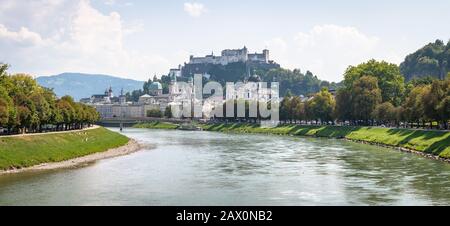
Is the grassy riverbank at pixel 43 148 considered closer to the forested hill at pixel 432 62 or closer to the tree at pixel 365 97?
the tree at pixel 365 97

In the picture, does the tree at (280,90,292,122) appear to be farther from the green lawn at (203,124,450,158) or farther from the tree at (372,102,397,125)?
the tree at (372,102,397,125)

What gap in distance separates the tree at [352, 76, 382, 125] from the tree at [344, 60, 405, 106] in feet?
16.4

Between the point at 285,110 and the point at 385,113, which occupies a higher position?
the point at 285,110

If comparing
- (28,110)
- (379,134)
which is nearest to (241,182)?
(28,110)

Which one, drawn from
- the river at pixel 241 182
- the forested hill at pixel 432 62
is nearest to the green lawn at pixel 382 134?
the river at pixel 241 182

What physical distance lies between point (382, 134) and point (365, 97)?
59.7ft

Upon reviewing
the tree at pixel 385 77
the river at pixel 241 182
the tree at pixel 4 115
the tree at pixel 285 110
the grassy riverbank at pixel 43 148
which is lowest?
the river at pixel 241 182

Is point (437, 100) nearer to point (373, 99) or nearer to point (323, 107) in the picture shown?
point (373, 99)

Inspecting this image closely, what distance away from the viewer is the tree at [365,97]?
11031cm

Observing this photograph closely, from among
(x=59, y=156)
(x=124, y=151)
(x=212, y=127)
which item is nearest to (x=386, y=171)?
(x=59, y=156)

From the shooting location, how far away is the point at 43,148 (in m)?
62.9

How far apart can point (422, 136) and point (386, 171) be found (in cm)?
2762

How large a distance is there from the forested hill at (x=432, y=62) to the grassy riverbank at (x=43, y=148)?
128485 mm
